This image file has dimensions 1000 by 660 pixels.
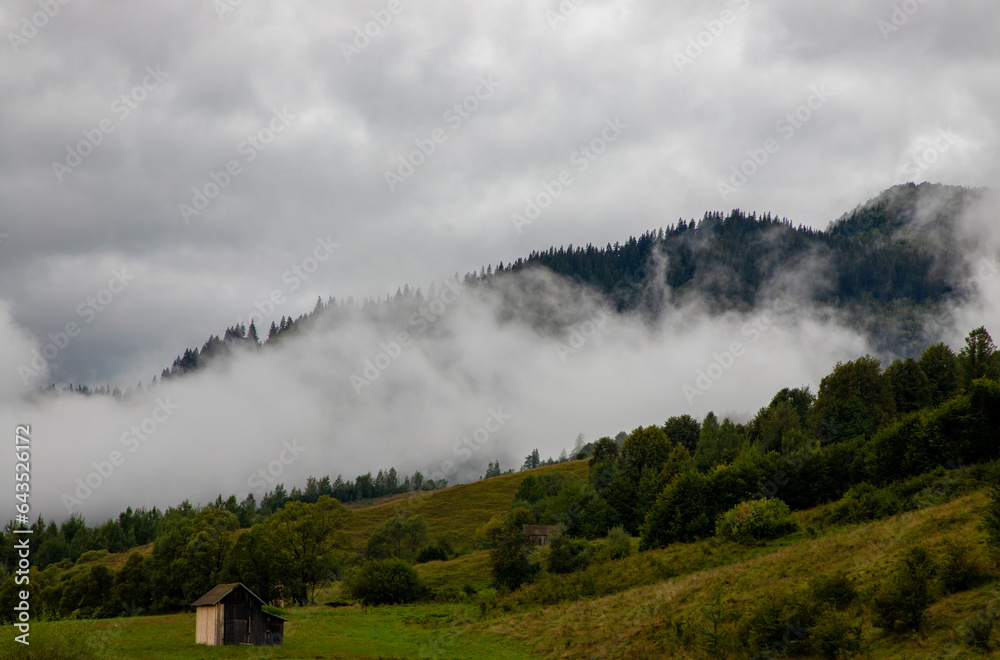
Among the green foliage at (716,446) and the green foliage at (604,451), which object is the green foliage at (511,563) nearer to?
the green foliage at (716,446)

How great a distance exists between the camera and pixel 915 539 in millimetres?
41031

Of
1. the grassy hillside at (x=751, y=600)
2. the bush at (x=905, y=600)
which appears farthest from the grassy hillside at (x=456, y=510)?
the bush at (x=905, y=600)

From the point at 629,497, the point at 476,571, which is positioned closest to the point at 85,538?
the point at 476,571

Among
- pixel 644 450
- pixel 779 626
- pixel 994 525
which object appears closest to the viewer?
pixel 994 525

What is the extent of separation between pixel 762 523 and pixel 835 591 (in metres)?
27.1

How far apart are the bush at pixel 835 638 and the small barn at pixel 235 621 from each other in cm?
3958

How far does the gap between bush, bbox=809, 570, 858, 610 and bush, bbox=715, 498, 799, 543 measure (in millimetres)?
25578

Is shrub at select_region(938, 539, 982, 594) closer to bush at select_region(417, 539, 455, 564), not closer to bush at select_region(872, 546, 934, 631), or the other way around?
bush at select_region(872, 546, 934, 631)

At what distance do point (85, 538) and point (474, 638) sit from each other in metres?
179

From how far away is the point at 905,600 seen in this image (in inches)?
1190

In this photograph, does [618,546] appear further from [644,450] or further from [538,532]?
[644,450]

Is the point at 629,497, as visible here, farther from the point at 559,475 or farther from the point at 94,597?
the point at 94,597

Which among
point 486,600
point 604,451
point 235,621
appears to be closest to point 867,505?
point 486,600

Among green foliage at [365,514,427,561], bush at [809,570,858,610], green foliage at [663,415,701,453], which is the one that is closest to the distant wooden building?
green foliage at [365,514,427,561]
